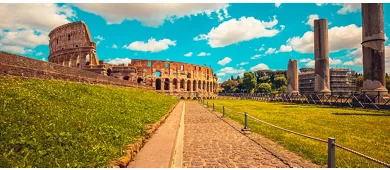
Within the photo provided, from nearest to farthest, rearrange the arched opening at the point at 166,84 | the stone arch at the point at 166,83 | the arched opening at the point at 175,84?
the stone arch at the point at 166,83, the arched opening at the point at 166,84, the arched opening at the point at 175,84

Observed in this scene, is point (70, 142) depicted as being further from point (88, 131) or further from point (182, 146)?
point (182, 146)

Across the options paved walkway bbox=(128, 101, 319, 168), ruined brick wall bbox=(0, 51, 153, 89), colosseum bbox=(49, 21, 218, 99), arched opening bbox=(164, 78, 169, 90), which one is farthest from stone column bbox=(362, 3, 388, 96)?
arched opening bbox=(164, 78, 169, 90)

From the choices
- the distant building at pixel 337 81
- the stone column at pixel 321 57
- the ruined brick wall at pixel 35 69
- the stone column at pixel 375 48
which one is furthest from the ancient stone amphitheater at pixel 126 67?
the distant building at pixel 337 81

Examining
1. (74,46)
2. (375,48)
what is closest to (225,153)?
(375,48)

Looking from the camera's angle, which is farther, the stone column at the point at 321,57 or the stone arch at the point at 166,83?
the stone arch at the point at 166,83

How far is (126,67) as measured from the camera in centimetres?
4303

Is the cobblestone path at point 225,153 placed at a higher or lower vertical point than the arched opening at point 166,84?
lower

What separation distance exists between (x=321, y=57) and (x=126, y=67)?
3229 cm

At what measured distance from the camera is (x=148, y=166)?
4445 mm

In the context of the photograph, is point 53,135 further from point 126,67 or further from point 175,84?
point 175,84

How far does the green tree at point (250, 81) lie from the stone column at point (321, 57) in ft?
184

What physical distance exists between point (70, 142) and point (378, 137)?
26.2 ft

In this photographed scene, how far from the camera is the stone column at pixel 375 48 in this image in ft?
51.5

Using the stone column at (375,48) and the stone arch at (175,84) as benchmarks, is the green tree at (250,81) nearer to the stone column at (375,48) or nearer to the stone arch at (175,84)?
the stone arch at (175,84)
